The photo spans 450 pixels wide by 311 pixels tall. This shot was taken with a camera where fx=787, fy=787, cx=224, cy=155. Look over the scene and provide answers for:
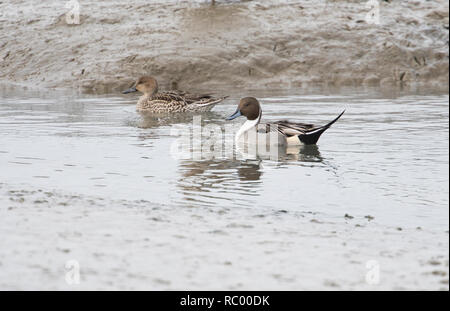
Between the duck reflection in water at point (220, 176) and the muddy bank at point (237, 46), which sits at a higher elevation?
the muddy bank at point (237, 46)

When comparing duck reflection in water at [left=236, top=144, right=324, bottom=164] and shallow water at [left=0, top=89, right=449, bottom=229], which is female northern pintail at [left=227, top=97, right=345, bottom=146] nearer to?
duck reflection in water at [left=236, top=144, right=324, bottom=164]

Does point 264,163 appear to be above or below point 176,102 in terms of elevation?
below

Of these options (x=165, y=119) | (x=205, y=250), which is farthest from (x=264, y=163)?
(x=165, y=119)

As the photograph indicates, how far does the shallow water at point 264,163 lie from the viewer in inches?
272

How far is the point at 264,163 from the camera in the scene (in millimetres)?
9102

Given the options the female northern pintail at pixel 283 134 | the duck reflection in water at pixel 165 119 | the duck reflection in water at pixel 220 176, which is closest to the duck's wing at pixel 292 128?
the female northern pintail at pixel 283 134

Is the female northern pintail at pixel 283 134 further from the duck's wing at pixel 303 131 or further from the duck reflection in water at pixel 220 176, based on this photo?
the duck reflection in water at pixel 220 176

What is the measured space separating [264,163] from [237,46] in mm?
7882

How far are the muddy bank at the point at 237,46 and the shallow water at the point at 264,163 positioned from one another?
2609mm

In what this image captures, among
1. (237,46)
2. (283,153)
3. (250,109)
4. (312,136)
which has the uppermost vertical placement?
(237,46)

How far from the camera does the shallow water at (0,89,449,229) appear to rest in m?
6.90

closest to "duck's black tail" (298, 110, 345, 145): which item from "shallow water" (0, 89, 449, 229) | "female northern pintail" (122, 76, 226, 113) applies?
"shallow water" (0, 89, 449, 229)

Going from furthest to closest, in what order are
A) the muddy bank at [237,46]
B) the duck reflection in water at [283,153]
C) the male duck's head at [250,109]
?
1. the muddy bank at [237,46]
2. the male duck's head at [250,109]
3. the duck reflection in water at [283,153]

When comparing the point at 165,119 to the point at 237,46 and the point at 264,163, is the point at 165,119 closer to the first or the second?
the point at 237,46
